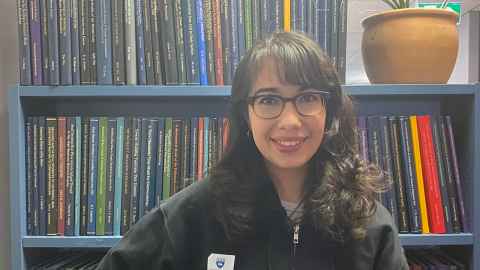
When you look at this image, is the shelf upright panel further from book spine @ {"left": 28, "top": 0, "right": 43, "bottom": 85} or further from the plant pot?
the plant pot

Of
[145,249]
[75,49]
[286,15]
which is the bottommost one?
[145,249]

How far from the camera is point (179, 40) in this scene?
131 cm

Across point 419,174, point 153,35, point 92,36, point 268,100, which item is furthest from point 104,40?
point 419,174

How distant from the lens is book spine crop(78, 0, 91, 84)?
4.21 ft

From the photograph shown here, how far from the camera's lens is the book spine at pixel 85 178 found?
1.30 m

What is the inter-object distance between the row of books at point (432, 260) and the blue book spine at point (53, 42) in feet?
3.94

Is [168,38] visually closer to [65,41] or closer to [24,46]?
[65,41]

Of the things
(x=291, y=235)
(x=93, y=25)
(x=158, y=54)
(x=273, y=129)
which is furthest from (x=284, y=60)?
(x=93, y=25)

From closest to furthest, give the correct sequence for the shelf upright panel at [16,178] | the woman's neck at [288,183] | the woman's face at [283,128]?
the woman's face at [283,128]
the woman's neck at [288,183]
the shelf upright panel at [16,178]

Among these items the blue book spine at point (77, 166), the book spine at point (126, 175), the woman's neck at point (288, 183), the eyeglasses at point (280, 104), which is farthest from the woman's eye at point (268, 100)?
the blue book spine at point (77, 166)

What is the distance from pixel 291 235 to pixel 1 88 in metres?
1.11

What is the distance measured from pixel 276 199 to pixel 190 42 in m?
0.58

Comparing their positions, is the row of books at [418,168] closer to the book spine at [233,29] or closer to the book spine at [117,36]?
the book spine at [233,29]

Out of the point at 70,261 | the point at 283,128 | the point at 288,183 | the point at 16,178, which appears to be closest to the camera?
the point at 283,128
